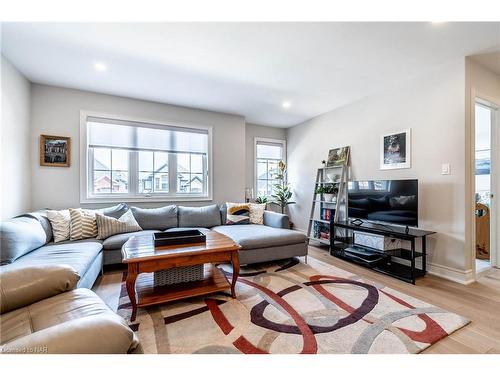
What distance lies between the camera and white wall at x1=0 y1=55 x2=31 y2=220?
239cm

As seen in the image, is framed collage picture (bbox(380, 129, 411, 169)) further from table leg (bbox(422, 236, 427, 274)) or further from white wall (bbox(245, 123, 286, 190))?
white wall (bbox(245, 123, 286, 190))

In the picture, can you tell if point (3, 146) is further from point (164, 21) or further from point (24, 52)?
point (164, 21)

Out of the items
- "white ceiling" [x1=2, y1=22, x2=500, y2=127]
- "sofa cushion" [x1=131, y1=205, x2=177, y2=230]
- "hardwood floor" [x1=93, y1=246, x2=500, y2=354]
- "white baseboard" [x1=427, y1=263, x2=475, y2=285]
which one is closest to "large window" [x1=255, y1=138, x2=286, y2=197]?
"white ceiling" [x1=2, y1=22, x2=500, y2=127]

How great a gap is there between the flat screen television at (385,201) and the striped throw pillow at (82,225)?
3.54 m

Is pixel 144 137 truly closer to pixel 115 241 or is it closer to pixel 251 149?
pixel 115 241

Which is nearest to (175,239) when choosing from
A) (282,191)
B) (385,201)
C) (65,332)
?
(65,332)

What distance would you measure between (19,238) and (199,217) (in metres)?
2.01

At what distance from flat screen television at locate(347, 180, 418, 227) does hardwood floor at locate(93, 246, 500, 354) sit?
69 cm

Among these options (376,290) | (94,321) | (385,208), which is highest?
(385,208)

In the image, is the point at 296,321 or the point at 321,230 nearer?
the point at 296,321

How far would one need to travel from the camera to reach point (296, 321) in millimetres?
1724
